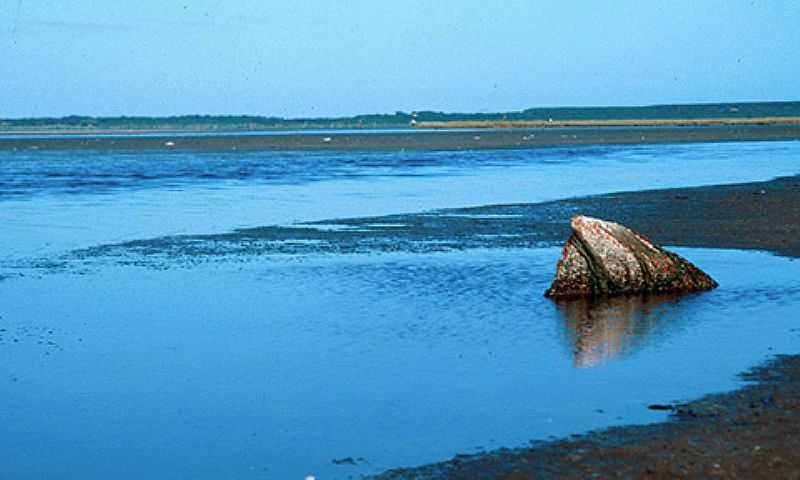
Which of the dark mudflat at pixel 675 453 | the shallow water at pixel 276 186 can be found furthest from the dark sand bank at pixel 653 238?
the shallow water at pixel 276 186

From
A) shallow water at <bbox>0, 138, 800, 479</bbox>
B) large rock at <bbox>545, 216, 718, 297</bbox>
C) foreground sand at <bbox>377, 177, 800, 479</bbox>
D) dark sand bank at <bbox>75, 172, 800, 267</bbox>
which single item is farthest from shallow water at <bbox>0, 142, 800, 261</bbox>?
foreground sand at <bbox>377, 177, 800, 479</bbox>

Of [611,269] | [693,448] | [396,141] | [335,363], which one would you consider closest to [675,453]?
[693,448]

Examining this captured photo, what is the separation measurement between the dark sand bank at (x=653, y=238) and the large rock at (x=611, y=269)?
4035 mm

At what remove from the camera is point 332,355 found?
10891 millimetres

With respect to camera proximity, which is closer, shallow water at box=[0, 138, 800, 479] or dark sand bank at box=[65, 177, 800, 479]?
dark sand bank at box=[65, 177, 800, 479]

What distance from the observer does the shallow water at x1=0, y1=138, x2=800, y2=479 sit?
8031mm

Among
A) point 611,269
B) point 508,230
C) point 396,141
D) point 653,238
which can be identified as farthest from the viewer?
point 396,141

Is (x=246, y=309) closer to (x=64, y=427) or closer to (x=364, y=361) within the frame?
(x=364, y=361)

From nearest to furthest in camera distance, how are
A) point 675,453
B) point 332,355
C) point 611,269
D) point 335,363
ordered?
point 675,453
point 335,363
point 332,355
point 611,269

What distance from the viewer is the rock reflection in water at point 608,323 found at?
10836 mm

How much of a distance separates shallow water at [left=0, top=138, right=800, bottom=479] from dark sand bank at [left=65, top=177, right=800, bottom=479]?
37 cm

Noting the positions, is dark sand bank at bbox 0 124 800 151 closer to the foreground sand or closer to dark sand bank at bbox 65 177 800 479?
dark sand bank at bbox 65 177 800 479

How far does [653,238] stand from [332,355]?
1109 cm

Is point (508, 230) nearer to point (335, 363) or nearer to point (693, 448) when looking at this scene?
point (335, 363)
